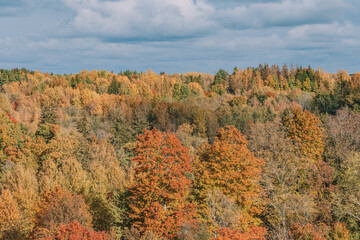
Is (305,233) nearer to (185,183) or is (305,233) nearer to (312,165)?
(185,183)

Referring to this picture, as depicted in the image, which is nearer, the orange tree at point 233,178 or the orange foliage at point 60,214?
the orange foliage at point 60,214

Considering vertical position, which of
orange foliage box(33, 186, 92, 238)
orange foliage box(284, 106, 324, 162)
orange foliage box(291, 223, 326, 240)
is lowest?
orange foliage box(291, 223, 326, 240)

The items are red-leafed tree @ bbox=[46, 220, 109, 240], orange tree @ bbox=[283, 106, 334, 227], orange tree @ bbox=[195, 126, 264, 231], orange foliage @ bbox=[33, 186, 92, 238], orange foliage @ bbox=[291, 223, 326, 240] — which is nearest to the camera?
red-leafed tree @ bbox=[46, 220, 109, 240]

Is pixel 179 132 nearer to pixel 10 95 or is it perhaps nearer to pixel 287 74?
pixel 10 95

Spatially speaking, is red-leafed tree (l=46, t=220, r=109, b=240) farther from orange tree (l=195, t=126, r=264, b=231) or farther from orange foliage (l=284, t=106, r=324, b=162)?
orange foliage (l=284, t=106, r=324, b=162)

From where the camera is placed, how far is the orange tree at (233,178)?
4131 centimetres

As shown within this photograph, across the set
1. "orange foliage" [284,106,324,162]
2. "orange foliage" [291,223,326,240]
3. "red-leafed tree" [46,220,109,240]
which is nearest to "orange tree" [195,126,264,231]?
"orange foliage" [291,223,326,240]

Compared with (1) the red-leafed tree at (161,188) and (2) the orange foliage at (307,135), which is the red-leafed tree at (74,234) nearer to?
(1) the red-leafed tree at (161,188)

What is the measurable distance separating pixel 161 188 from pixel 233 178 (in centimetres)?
983

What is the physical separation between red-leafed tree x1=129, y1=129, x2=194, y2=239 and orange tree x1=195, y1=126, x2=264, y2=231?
205 inches

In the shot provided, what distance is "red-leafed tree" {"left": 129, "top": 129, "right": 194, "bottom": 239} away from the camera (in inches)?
1410

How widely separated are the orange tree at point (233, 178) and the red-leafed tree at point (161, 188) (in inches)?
205

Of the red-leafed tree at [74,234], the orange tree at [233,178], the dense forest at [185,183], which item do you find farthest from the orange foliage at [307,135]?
the red-leafed tree at [74,234]

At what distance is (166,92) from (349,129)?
103 meters
